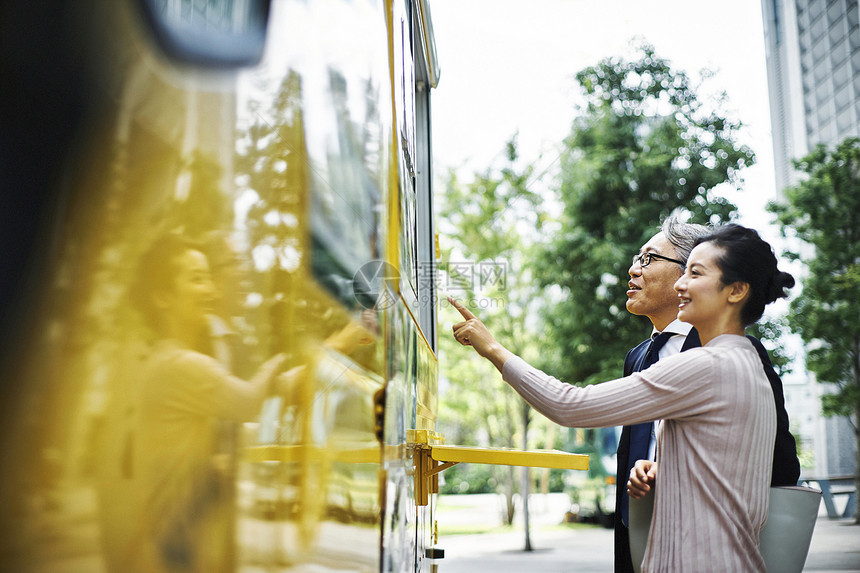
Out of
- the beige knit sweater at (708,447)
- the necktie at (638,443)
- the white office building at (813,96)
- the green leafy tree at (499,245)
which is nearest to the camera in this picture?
the beige knit sweater at (708,447)

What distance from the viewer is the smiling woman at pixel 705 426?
148cm

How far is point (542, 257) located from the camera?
1088cm

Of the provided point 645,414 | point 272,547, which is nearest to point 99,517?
point 272,547

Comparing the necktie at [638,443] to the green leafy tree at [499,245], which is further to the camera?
the green leafy tree at [499,245]

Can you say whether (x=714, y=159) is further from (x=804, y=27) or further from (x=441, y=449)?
(x=441, y=449)

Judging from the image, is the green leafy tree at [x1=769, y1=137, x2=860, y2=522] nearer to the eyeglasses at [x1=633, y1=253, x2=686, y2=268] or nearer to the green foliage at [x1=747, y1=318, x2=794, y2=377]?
the green foliage at [x1=747, y1=318, x2=794, y2=377]

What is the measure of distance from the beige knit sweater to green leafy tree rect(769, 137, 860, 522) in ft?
30.8

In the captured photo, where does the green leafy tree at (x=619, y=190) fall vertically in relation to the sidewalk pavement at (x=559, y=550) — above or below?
above

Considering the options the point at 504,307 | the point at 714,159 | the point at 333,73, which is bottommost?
the point at 333,73

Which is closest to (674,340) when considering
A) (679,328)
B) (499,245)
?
(679,328)

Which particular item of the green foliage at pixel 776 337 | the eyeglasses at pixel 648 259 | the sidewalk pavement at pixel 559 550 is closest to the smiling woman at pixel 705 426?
the eyeglasses at pixel 648 259

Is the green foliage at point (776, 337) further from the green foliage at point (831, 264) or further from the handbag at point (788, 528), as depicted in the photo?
the handbag at point (788, 528)

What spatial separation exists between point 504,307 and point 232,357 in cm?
1130

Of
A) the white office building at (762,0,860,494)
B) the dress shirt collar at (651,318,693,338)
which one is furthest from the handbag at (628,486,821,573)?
the white office building at (762,0,860,494)
